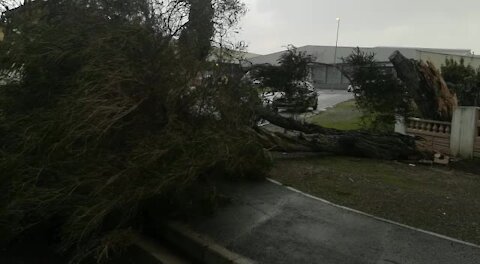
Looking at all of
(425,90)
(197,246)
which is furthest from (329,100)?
(197,246)

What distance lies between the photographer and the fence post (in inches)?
370

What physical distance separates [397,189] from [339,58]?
288 inches

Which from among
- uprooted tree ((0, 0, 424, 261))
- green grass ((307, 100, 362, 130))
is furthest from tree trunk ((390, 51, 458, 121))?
uprooted tree ((0, 0, 424, 261))

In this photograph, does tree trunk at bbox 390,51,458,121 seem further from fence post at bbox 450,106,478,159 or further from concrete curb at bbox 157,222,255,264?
concrete curb at bbox 157,222,255,264

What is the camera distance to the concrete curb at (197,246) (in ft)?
14.2

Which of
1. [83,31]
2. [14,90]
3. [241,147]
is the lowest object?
[241,147]

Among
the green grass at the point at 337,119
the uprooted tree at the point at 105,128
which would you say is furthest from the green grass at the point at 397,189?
the green grass at the point at 337,119

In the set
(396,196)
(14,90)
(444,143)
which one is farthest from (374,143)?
(14,90)

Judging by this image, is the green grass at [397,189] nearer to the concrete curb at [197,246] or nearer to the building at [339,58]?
the concrete curb at [197,246]

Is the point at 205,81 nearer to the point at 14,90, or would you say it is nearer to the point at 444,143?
the point at 14,90

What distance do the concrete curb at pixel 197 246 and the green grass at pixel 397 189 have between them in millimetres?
1848

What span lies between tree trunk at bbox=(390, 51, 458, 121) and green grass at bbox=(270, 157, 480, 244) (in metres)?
2.34

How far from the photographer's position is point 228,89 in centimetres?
589

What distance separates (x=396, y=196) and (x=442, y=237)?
1.43m
